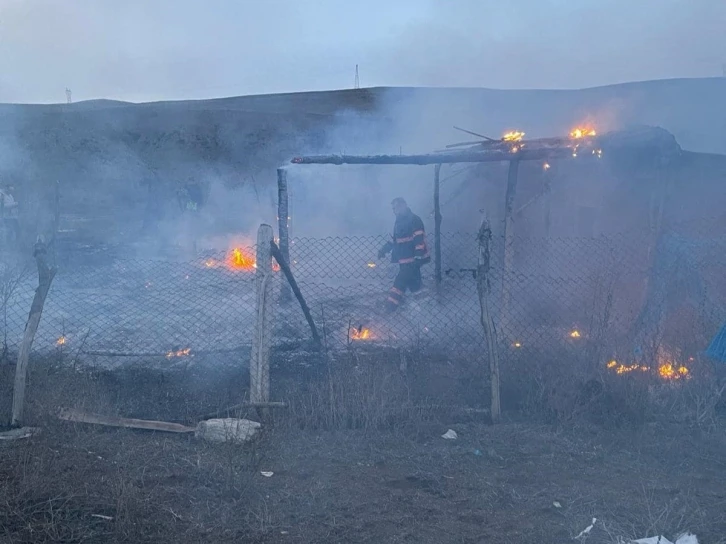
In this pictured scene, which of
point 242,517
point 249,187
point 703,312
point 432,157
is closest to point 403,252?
point 432,157

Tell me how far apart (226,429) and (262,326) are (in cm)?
85

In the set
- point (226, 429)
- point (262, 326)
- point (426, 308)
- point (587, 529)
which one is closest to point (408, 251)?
point (426, 308)

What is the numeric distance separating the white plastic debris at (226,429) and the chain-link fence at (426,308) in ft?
3.46

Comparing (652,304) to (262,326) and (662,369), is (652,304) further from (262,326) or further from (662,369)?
(262,326)

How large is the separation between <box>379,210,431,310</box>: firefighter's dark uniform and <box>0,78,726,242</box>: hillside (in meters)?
12.0

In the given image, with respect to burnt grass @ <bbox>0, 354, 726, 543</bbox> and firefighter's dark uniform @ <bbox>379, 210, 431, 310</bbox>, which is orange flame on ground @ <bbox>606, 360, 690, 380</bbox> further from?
firefighter's dark uniform @ <bbox>379, 210, 431, 310</bbox>

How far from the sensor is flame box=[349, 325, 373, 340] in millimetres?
7824

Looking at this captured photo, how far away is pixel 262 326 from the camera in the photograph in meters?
4.94

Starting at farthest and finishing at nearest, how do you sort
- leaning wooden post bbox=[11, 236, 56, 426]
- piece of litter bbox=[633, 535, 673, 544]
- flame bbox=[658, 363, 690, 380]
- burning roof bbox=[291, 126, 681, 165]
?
1. burning roof bbox=[291, 126, 681, 165]
2. flame bbox=[658, 363, 690, 380]
3. leaning wooden post bbox=[11, 236, 56, 426]
4. piece of litter bbox=[633, 535, 673, 544]

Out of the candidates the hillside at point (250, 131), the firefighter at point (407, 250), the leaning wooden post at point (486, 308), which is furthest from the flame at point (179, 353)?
the hillside at point (250, 131)

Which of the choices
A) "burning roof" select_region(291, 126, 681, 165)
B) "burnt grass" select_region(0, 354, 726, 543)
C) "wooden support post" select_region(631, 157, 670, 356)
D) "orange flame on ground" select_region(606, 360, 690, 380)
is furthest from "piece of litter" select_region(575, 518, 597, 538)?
"burning roof" select_region(291, 126, 681, 165)

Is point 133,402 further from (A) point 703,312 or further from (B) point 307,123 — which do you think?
(B) point 307,123

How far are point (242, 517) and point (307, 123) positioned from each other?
2855 centimetres

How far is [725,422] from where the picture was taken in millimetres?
5184
